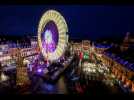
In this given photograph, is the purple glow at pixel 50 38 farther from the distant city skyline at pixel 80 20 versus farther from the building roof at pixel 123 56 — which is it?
the building roof at pixel 123 56

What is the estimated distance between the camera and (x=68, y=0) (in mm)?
3115

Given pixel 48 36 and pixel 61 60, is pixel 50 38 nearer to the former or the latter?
pixel 48 36

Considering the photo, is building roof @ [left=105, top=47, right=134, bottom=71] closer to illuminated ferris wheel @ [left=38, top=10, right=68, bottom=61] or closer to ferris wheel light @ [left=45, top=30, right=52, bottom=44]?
illuminated ferris wheel @ [left=38, top=10, right=68, bottom=61]

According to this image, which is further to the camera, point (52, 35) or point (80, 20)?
point (80, 20)

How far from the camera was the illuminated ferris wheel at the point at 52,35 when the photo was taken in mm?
2963

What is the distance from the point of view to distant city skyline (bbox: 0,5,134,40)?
3.06m

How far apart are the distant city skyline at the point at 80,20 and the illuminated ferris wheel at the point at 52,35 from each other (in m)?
0.07

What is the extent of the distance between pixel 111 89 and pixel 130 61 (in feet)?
1.20

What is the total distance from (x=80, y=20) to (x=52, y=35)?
386 millimetres

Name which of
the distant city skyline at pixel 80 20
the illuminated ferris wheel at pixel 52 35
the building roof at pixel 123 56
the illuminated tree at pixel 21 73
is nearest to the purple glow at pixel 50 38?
the illuminated ferris wheel at pixel 52 35

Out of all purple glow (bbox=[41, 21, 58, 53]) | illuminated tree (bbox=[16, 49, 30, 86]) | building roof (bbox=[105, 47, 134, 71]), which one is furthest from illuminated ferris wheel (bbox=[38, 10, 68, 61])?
building roof (bbox=[105, 47, 134, 71])

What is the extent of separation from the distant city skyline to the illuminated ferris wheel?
73 mm

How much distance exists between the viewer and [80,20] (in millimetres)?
3160

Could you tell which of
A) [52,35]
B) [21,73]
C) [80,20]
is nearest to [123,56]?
[80,20]
